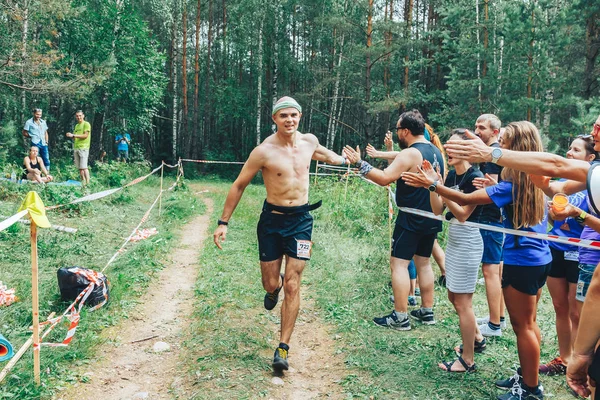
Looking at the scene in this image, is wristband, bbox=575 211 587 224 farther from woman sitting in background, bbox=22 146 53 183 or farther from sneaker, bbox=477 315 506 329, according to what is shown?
woman sitting in background, bbox=22 146 53 183

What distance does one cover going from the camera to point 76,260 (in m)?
6.21

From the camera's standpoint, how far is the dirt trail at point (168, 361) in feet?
11.5

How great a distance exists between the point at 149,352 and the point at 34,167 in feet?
29.8

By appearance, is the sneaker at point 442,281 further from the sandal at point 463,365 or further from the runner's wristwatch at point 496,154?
the runner's wristwatch at point 496,154

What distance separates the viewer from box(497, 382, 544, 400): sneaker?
3.24 m

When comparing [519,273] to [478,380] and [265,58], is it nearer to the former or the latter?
[478,380]

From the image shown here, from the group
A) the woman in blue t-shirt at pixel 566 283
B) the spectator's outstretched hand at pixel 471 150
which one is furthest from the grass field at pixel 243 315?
the spectator's outstretched hand at pixel 471 150

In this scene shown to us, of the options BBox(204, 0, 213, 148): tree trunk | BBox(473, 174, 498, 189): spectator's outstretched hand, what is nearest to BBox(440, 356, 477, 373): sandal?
BBox(473, 174, 498, 189): spectator's outstretched hand

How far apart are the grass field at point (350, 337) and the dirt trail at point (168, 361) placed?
0.12 m

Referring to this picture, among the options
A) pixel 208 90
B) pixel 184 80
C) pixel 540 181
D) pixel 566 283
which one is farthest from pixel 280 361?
pixel 208 90

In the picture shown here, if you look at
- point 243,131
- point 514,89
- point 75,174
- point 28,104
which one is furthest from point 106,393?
point 243,131

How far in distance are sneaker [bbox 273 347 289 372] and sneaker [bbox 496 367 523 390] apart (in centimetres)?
173

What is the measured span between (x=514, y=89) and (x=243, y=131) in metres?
24.0

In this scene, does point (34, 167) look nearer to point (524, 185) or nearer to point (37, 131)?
point (37, 131)
